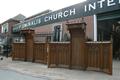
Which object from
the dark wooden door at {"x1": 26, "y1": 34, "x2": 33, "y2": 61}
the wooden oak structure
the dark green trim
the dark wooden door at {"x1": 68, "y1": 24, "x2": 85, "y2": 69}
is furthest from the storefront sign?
the dark wooden door at {"x1": 26, "y1": 34, "x2": 33, "y2": 61}

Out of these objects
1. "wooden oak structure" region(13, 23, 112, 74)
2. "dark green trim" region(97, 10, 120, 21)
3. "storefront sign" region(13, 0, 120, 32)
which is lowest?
"wooden oak structure" region(13, 23, 112, 74)

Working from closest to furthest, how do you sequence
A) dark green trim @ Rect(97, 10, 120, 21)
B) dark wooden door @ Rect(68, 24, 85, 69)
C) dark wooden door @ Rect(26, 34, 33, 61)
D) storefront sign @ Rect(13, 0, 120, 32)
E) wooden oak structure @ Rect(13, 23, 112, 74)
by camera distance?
wooden oak structure @ Rect(13, 23, 112, 74), dark wooden door @ Rect(68, 24, 85, 69), dark wooden door @ Rect(26, 34, 33, 61), storefront sign @ Rect(13, 0, 120, 32), dark green trim @ Rect(97, 10, 120, 21)

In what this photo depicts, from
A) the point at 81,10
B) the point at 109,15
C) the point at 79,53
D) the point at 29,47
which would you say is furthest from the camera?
the point at 81,10

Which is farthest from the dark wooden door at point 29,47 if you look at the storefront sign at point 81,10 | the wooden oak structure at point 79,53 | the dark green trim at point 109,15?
the dark green trim at point 109,15

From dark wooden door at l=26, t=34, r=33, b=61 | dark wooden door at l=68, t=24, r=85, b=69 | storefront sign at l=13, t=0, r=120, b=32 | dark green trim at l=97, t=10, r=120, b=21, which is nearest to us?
dark wooden door at l=68, t=24, r=85, b=69

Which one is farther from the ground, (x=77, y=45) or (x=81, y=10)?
(x=81, y=10)

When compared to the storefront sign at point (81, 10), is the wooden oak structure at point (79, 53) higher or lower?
lower

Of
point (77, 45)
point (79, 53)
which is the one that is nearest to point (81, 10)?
point (77, 45)

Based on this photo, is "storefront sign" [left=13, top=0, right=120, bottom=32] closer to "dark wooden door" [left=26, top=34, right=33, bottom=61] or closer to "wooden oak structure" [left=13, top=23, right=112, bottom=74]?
"wooden oak structure" [left=13, top=23, right=112, bottom=74]

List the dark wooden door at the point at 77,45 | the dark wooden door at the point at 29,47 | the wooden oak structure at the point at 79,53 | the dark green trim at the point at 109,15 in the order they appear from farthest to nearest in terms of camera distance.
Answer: the dark green trim at the point at 109,15, the dark wooden door at the point at 29,47, the dark wooden door at the point at 77,45, the wooden oak structure at the point at 79,53

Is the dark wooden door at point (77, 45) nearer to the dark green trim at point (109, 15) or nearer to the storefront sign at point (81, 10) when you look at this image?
the storefront sign at point (81, 10)

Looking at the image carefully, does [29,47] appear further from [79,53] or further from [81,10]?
[81,10]

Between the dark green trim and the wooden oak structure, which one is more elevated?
the dark green trim

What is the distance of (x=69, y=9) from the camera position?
22.9 m
